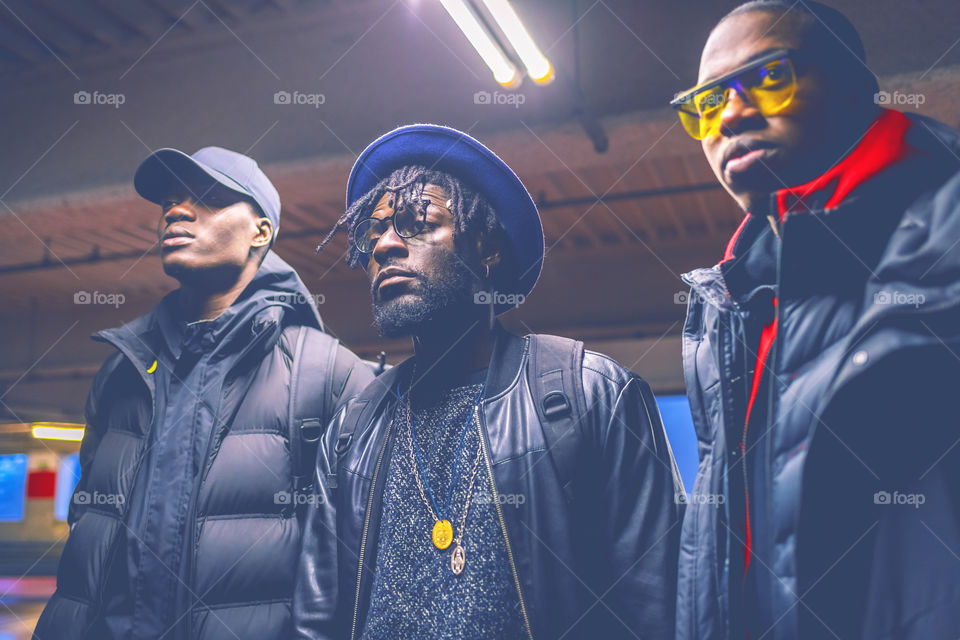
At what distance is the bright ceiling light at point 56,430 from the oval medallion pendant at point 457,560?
13.5 metres

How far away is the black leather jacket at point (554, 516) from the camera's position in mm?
1510

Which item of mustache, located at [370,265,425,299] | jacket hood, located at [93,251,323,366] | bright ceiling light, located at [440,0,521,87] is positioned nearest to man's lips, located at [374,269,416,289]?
mustache, located at [370,265,425,299]

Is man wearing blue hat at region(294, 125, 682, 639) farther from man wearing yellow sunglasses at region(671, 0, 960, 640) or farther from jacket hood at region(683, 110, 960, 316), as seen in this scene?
jacket hood at region(683, 110, 960, 316)

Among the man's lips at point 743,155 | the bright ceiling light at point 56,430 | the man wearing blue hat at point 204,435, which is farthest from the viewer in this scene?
the bright ceiling light at point 56,430

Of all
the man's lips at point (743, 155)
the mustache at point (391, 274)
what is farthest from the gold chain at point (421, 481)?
the man's lips at point (743, 155)

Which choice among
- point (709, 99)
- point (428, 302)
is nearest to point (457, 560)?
point (428, 302)

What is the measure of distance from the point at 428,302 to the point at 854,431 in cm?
100

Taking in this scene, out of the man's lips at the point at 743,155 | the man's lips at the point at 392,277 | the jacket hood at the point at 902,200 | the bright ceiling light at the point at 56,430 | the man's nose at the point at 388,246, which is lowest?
the jacket hood at the point at 902,200

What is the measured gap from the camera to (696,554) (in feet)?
4.58

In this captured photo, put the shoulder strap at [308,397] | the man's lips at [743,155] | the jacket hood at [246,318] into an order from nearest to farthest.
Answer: the man's lips at [743,155] < the shoulder strap at [308,397] < the jacket hood at [246,318]

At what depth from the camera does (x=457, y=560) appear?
1.63 metres

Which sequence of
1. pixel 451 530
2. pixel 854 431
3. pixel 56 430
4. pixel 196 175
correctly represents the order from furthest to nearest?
pixel 56 430
pixel 196 175
pixel 451 530
pixel 854 431

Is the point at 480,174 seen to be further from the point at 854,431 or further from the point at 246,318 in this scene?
the point at 854,431

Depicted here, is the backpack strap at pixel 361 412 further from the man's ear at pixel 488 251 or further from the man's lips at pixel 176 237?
the man's lips at pixel 176 237
